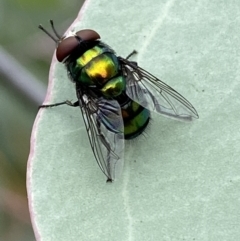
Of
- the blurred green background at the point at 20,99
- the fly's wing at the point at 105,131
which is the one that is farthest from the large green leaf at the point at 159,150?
the blurred green background at the point at 20,99

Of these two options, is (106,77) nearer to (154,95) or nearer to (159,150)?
(154,95)

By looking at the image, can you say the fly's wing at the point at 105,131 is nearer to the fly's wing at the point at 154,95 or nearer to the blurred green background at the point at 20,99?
the fly's wing at the point at 154,95

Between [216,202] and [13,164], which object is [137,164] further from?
[13,164]

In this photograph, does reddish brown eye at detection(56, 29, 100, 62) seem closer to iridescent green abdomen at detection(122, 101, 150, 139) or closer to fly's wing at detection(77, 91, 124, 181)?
fly's wing at detection(77, 91, 124, 181)

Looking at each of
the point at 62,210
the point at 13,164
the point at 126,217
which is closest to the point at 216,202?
the point at 126,217

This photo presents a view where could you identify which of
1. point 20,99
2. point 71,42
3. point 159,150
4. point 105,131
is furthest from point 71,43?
point 20,99

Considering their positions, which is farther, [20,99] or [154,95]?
[20,99]
